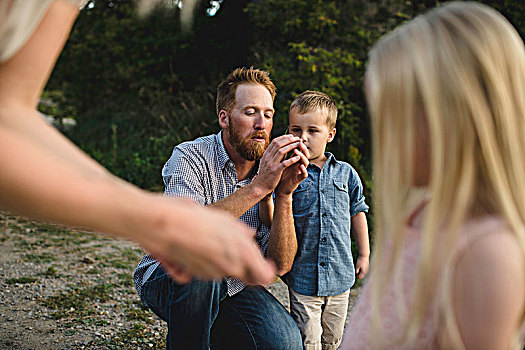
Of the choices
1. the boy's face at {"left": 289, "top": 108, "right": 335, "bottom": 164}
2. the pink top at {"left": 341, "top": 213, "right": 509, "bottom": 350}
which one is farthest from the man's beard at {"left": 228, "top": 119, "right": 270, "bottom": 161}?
the pink top at {"left": 341, "top": 213, "right": 509, "bottom": 350}

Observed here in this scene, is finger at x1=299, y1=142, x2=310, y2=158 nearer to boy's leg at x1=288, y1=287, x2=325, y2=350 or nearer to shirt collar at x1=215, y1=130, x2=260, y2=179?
shirt collar at x1=215, y1=130, x2=260, y2=179

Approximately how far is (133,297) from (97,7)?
401 inches

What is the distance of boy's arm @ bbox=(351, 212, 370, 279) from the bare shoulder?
2524 millimetres

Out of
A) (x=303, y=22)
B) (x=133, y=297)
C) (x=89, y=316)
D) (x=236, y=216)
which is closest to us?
(x=236, y=216)

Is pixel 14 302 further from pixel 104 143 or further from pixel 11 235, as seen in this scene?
pixel 104 143

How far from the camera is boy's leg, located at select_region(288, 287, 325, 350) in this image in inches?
136

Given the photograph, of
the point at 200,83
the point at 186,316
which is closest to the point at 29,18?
the point at 186,316

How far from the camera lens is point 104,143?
11.8m

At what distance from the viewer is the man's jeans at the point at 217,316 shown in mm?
2820

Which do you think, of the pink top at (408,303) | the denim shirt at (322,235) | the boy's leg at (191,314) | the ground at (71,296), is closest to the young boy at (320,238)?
the denim shirt at (322,235)

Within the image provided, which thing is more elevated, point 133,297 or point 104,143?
point 104,143

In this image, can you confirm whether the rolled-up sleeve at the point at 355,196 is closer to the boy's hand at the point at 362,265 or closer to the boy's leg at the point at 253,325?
the boy's hand at the point at 362,265

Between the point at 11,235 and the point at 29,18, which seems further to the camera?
the point at 11,235

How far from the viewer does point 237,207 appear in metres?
3.04
